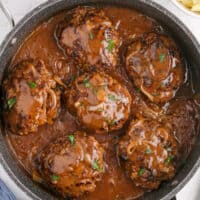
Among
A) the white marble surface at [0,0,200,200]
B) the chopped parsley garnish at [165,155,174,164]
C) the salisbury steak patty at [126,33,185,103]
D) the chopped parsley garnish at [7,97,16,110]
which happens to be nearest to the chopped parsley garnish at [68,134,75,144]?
the chopped parsley garnish at [7,97,16,110]

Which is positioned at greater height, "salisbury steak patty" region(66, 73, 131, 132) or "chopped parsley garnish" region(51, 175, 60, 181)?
"salisbury steak patty" region(66, 73, 131, 132)

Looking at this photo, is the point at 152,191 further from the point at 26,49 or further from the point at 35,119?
the point at 26,49

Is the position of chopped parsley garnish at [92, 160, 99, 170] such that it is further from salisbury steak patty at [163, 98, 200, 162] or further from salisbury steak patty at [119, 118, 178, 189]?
salisbury steak patty at [163, 98, 200, 162]

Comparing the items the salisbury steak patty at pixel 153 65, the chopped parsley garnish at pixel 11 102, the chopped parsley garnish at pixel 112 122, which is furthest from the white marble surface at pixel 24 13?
the chopped parsley garnish at pixel 112 122

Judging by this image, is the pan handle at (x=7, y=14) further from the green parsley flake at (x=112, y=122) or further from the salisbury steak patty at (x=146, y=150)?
the salisbury steak patty at (x=146, y=150)

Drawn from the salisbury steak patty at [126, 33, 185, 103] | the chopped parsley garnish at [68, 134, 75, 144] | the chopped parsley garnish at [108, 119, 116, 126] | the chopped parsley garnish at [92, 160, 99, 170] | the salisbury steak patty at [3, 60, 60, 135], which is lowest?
the chopped parsley garnish at [92, 160, 99, 170]

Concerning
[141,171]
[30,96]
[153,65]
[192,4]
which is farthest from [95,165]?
[192,4]
